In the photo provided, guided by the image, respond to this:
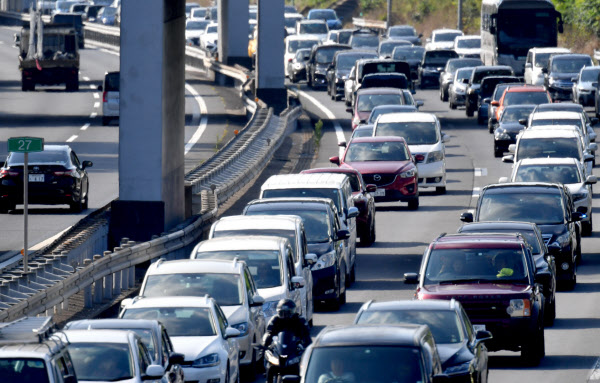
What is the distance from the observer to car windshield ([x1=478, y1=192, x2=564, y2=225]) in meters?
26.6

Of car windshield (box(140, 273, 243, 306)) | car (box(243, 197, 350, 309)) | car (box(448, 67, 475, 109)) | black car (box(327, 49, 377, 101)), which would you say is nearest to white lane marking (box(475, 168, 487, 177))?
car (box(448, 67, 475, 109))

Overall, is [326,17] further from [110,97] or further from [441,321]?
[441,321]

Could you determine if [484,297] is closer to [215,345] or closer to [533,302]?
[533,302]

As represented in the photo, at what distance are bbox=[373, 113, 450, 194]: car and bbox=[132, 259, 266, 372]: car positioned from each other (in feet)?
64.7

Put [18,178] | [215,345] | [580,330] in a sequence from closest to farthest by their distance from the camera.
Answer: [215,345] → [580,330] → [18,178]

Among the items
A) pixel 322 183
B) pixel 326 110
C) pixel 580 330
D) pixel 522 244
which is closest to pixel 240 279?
pixel 522 244

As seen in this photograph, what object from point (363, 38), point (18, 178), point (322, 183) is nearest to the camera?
point (322, 183)

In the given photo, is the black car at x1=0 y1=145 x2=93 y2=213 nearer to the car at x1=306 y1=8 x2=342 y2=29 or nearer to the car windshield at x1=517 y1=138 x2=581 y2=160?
the car windshield at x1=517 y1=138 x2=581 y2=160

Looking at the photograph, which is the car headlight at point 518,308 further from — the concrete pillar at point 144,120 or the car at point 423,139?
the car at point 423,139

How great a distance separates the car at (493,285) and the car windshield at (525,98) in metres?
29.2

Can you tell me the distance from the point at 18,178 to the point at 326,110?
28440 millimetres

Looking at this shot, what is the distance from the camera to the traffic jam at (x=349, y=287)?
13852mm

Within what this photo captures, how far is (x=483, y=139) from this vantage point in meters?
52.2

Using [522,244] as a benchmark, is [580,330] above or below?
below
